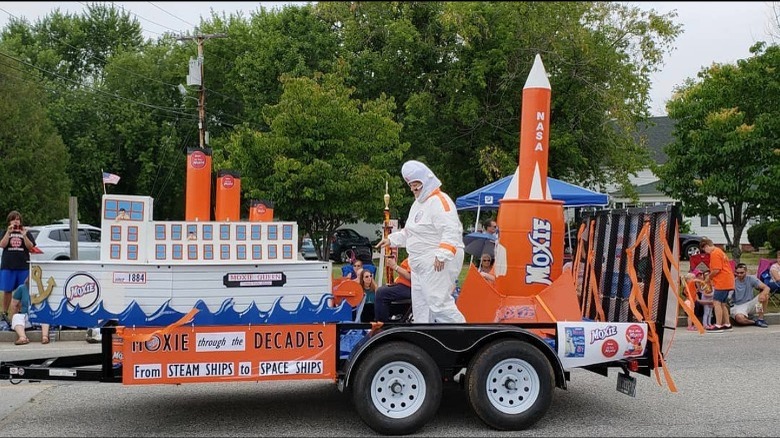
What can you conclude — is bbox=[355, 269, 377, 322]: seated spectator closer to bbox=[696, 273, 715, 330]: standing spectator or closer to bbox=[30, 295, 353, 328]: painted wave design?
bbox=[30, 295, 353, 328]: painted wave design

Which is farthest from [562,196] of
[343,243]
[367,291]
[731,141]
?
[343,243]

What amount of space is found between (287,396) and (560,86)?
2112cm

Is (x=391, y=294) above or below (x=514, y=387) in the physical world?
above

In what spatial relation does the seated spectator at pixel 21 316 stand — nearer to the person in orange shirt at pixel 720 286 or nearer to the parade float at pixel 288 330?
the parade float at pixel 288 330

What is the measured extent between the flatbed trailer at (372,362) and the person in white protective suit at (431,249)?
14.2 inches

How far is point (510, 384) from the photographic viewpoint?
614cm

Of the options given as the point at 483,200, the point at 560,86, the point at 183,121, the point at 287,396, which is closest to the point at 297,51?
the point at 560,86

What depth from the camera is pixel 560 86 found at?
26328 mm

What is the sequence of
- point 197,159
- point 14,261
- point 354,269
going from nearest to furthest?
point 197,159 < point 354,269 < point 14,261

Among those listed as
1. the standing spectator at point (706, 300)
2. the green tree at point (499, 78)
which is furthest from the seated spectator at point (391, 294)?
the green tree at point (499, 78)

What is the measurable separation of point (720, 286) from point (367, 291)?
752 centimetres

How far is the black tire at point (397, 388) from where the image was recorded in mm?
5918

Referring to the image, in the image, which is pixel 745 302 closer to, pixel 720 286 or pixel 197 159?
pixel 720 286

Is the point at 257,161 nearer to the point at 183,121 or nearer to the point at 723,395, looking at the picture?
the point at 723,395
